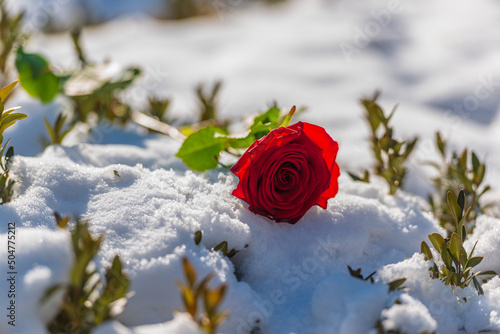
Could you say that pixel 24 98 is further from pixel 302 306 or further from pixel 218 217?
pixel 302 306

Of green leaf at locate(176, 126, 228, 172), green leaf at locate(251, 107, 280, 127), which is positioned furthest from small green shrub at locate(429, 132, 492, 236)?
green leaf at locate(176, 126, 228, 172)

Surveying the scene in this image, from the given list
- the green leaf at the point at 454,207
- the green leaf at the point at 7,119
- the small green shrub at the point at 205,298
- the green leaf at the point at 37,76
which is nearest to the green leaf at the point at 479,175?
the green leaf at the point at 454,207

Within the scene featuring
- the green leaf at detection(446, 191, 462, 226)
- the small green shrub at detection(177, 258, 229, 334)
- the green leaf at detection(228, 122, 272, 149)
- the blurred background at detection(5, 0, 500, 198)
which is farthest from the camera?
the blurred background at detection(5, 0, 500, 198)

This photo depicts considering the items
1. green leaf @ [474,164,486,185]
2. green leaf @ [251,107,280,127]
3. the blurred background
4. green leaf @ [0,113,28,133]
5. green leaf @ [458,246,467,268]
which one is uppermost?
green leaf @ [0,113,28,133]

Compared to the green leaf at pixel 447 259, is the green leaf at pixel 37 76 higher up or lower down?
lower down

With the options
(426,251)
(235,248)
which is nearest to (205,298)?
(235,248)

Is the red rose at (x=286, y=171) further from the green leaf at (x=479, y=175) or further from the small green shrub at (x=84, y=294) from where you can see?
the green leaf at (x=479, y=175)

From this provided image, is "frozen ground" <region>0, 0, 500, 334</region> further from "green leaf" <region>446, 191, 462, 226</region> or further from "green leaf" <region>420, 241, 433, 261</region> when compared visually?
"green leaf" <region>446, 191, 462, 226</region>
